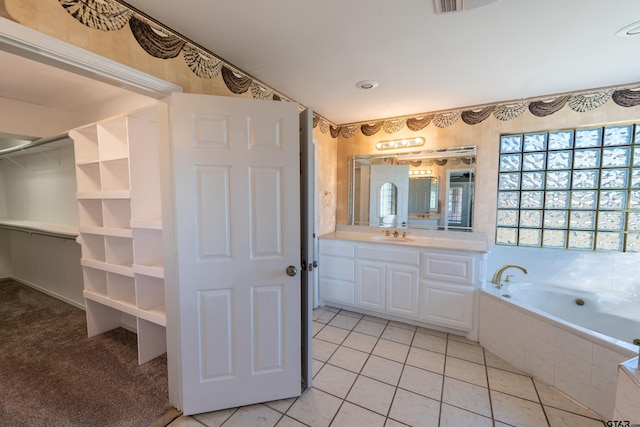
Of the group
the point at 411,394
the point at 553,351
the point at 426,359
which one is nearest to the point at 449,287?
the point at 426,359

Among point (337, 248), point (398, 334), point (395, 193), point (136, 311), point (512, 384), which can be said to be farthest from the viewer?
point (395, 193)

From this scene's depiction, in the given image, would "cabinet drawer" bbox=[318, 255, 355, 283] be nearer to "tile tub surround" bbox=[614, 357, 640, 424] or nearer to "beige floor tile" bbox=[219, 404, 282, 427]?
"beige floor tile" bbox=[219, 404, 282, 427]

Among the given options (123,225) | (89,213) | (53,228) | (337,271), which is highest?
(89,213)

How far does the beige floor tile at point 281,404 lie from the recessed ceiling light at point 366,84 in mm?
2424

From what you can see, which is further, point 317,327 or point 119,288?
point 317,327

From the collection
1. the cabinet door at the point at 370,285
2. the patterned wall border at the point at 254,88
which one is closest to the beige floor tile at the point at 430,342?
the cabinet door at the point at 370,285

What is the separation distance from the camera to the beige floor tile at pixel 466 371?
185 centimetres

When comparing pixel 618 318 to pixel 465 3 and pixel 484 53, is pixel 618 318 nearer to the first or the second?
pixel 484 53

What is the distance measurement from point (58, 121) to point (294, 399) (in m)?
3.63

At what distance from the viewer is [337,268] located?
2.99 meters

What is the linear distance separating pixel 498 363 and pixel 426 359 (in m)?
0.56

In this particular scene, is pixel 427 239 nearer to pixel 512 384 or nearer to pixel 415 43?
pixel 512 384

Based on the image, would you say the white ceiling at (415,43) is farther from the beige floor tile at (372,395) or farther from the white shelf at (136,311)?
the beige floor tile at (372,395)

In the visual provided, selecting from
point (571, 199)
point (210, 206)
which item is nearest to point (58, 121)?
point (210, 206)
